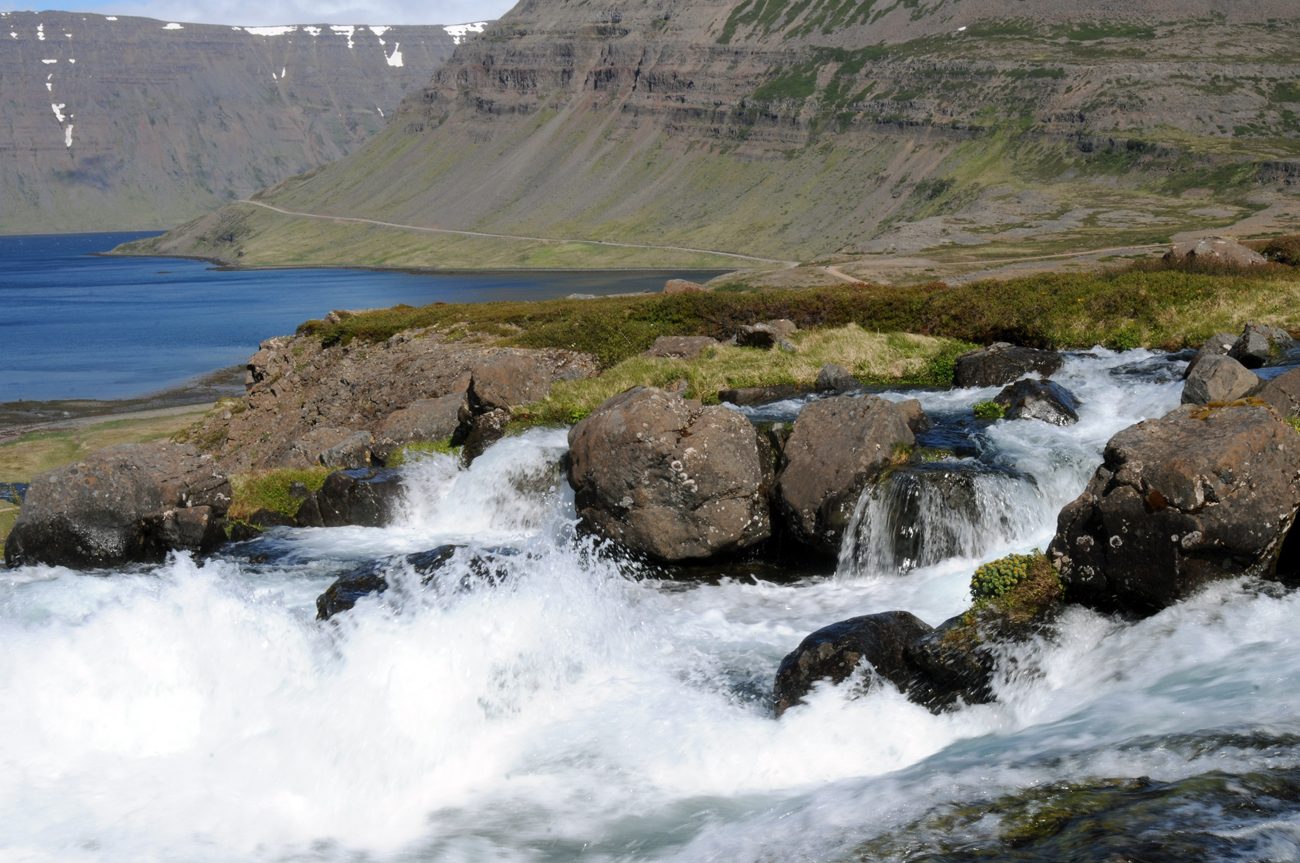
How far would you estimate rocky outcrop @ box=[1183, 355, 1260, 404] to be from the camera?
2188 centimetres

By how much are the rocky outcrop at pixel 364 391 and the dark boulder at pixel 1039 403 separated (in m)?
13.6

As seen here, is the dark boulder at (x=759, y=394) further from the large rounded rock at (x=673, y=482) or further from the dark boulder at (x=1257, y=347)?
the dark boulder at (x=1257, y=347)

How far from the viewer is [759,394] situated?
2875 centimetres

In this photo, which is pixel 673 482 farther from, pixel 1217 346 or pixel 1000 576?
pixel 1217 346

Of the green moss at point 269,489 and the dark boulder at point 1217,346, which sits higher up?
the dark boulder at point 1217,346

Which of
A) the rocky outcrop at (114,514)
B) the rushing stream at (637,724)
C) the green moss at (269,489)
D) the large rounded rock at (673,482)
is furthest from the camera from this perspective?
the green moss at (269,489)

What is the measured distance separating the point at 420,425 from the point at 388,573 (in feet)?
43.8

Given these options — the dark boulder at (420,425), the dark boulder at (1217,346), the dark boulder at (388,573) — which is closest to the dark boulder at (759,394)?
the dark boulder at (420,425)

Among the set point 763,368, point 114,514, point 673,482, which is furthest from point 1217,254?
point 114,514

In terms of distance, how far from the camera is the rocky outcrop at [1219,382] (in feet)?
71.8

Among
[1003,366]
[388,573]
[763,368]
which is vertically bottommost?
[388,573]

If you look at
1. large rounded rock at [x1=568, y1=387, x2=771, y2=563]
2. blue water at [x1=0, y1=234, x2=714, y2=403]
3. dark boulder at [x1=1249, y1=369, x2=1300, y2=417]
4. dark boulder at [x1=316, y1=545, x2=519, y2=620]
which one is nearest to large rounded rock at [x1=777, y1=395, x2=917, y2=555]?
large rounded rock at [x1=568, y1=387, x2=771, y2=563]

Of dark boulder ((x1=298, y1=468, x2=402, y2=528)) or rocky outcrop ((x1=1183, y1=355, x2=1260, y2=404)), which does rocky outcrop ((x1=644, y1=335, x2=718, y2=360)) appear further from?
rocky outcrop ((x1=1183, y1=355, x2=1260, y2=404))

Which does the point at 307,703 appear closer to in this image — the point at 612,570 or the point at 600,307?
the point at 612,570
